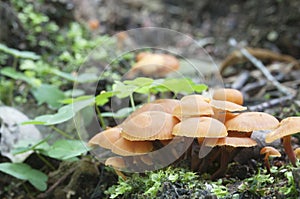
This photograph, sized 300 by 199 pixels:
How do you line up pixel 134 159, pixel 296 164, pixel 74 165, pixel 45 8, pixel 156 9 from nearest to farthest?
pixel 296 164, pixel 134 159, pixel 74 165, pixel 45 8, pixel 156 9

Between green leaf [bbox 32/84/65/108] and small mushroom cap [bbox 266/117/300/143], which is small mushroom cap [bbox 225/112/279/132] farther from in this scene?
green leaf [bbox 32/84/65/108]

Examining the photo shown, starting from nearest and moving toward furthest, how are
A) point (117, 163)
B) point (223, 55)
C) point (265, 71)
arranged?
point (117, 163) → point (265, 71) → point (223, 55)

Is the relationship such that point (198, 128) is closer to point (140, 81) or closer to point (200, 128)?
point (200, 128)

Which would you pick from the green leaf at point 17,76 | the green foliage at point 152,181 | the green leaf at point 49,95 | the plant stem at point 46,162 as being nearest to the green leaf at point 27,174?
the plant stem at point 46,162

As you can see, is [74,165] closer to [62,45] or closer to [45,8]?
[62,45]

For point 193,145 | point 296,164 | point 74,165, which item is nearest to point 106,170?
point 74,165

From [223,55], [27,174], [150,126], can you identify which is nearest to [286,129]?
[150,126]

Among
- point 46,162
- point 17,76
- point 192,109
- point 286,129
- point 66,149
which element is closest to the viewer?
point 286,129
